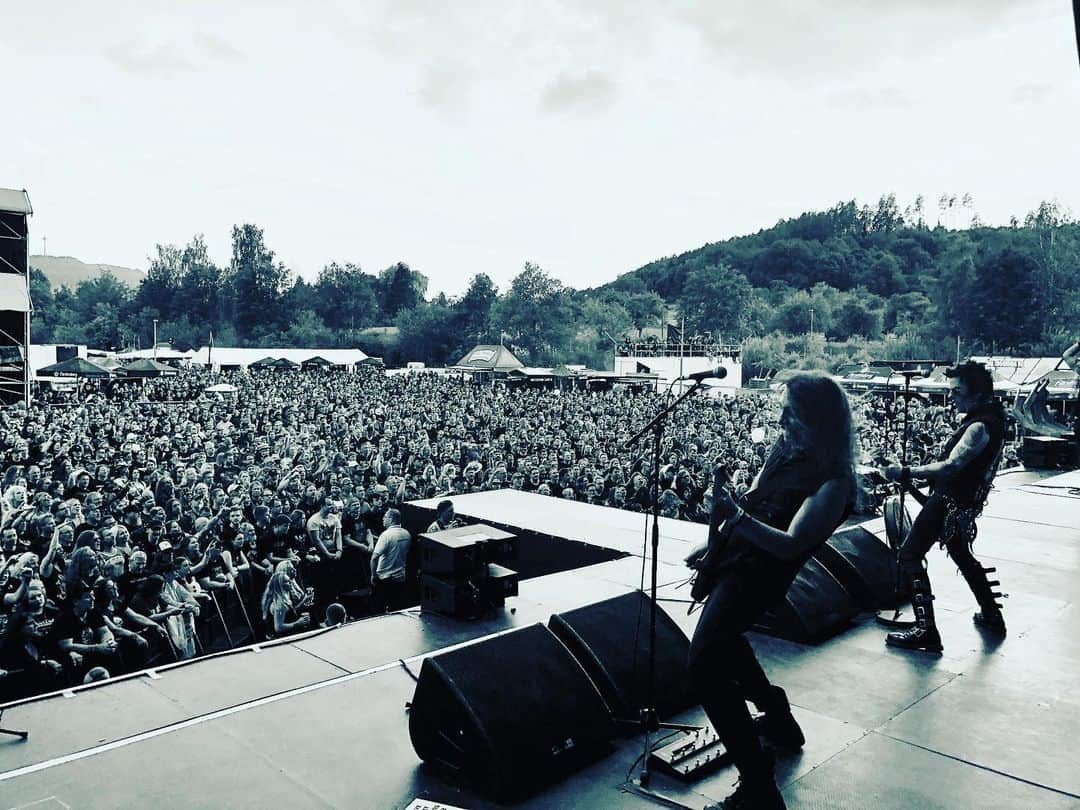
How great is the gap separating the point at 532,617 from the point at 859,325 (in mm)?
71756

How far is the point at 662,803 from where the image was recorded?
92.4 inches

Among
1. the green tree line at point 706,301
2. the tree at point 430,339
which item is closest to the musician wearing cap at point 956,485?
the green tree line at point 706,301

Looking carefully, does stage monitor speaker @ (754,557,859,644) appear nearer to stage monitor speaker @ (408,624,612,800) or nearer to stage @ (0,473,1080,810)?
stage @ (0,473,1080,810)

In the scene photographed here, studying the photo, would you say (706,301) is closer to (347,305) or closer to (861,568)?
(347,305)

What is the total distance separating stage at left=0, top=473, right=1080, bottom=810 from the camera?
240 cm

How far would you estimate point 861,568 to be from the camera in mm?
4293

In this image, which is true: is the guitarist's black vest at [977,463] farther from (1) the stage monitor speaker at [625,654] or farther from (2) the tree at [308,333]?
(2) the tree at [308,333]

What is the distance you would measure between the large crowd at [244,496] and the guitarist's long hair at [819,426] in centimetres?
25

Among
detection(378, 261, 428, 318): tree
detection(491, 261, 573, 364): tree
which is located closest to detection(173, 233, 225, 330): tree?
detection(378, 261, 428, 318): tree

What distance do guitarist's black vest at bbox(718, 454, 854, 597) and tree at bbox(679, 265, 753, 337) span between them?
70429 mm

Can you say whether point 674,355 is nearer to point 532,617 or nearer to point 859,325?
point 859,325

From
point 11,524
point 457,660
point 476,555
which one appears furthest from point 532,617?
point 11,524

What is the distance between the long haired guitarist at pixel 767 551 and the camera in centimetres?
210

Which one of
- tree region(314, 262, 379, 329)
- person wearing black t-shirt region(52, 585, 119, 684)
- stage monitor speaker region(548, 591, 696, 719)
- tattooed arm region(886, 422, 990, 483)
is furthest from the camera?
tree region(314, 262, 379, 329)
